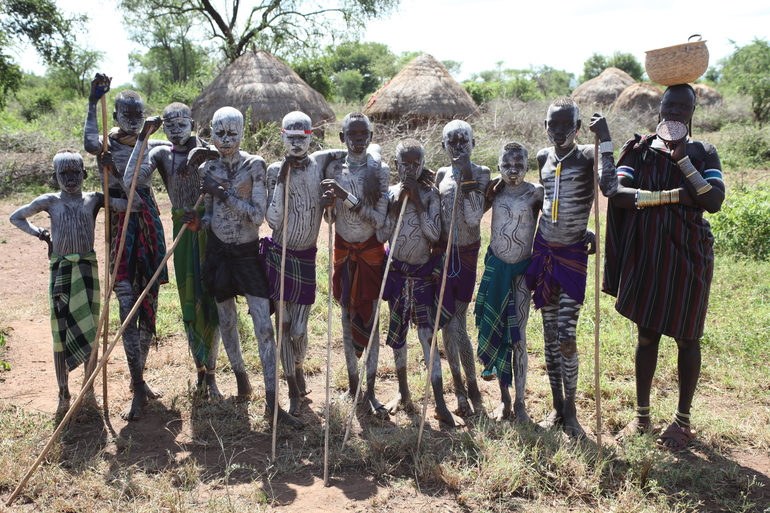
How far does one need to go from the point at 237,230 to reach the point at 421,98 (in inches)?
A: 434

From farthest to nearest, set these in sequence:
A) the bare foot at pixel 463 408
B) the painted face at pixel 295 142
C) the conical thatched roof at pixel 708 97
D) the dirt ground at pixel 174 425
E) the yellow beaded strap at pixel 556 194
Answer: the conical thatched roof at pixel 708 97
the bare foot at pixel 463 408
the painted face at pixel 295 142
the yellow beaded strap at pixel 556 194
the dirt ground at pixel 174 425

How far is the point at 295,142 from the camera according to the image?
3291 millimetres

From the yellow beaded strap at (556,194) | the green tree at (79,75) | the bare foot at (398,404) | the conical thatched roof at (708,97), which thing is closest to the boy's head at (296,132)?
the yellow beaded strap at (556,194)

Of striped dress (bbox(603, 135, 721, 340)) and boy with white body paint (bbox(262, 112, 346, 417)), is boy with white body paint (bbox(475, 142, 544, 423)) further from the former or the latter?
boy with white body paint (bbox(262, 112, 346, 417))

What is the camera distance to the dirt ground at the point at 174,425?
2.82 meters

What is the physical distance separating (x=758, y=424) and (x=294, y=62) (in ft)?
58.0

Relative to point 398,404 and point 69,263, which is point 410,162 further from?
point 69,263

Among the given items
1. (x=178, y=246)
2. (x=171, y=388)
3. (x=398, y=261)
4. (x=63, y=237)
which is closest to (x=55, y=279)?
(x=63, y=237)

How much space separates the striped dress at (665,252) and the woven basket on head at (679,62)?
13.0 inches

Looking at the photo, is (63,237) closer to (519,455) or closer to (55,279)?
(55,279)

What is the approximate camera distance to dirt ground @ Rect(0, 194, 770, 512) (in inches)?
111

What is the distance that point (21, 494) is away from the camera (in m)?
2.80

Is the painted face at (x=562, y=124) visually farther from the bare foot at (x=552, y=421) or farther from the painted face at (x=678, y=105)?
the bare foot at (x=552, y=421)

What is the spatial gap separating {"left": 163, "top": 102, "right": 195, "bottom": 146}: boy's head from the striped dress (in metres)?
2.49
